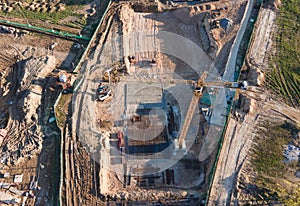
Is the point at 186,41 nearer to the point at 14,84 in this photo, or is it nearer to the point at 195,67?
the point at 195,67

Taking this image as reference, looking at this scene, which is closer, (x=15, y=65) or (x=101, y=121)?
(x=101, y=121)

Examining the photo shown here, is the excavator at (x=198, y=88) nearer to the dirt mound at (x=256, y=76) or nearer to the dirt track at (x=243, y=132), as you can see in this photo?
the dirt mound at (x=256, y=76)

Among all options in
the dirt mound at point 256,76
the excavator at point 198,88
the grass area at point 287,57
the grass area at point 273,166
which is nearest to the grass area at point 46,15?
the excavator at point 198,88

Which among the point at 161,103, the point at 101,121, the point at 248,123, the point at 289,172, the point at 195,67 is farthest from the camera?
the point at 195,67

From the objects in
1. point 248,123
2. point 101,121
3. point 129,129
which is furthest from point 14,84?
point 248,123

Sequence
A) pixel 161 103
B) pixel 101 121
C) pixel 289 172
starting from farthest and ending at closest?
pixel 161 103 → pixel 101 121 → pixel 289 172

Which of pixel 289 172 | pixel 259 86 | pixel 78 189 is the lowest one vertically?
pixel 78 189

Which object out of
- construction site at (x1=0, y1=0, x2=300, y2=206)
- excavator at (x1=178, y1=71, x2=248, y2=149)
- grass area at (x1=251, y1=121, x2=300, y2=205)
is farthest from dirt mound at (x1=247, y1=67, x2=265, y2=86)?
grass area at (x1=251, y1=121, x2=300, y2=205)

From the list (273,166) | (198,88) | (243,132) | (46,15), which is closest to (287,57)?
(198,88)
